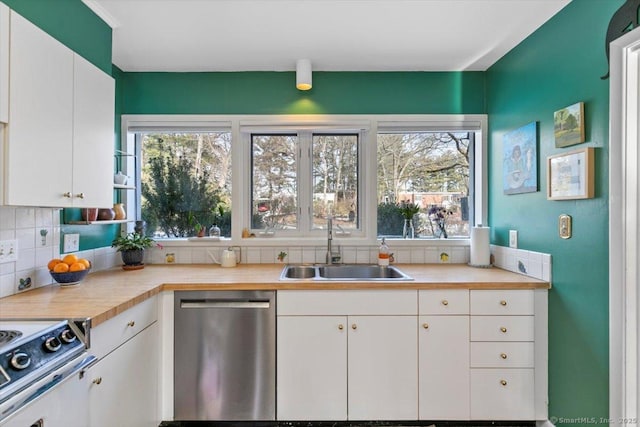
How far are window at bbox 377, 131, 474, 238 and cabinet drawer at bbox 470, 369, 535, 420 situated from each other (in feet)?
3.54

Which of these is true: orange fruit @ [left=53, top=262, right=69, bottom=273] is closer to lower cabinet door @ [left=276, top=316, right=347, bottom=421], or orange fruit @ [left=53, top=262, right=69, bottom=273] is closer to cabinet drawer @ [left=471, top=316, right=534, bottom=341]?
lower cabinet door @ [left=276, top=316, right=347, bottom=421]

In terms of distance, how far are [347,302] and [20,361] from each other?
4.72 ft

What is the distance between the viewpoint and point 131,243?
7.79 feet

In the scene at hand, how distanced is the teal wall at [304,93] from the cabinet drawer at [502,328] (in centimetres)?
155

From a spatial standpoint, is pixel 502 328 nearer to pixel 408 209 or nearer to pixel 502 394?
pixel 502 394

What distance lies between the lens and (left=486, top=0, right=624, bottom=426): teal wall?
1.58m

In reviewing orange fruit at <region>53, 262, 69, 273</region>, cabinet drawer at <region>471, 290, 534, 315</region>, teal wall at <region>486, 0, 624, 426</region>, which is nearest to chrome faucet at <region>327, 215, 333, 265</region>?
cabinet drawer at <region>471, 290, 534, 315</region>

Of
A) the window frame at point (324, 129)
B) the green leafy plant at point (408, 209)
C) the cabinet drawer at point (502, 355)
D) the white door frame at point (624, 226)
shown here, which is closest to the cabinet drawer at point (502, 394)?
the cabinet drawer at point (502, 355)

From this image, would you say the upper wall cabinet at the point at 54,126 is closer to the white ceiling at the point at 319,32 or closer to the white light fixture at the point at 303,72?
the white ceiling at the point at 319,32

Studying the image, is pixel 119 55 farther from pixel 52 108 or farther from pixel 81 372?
pixel 81 372

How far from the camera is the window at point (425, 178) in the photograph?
2721 mm

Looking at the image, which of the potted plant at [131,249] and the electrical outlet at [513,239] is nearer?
the electrical outlet at [513,239]

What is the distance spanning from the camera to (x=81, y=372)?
1243mm

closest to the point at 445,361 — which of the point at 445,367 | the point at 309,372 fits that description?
the point at 445,367
